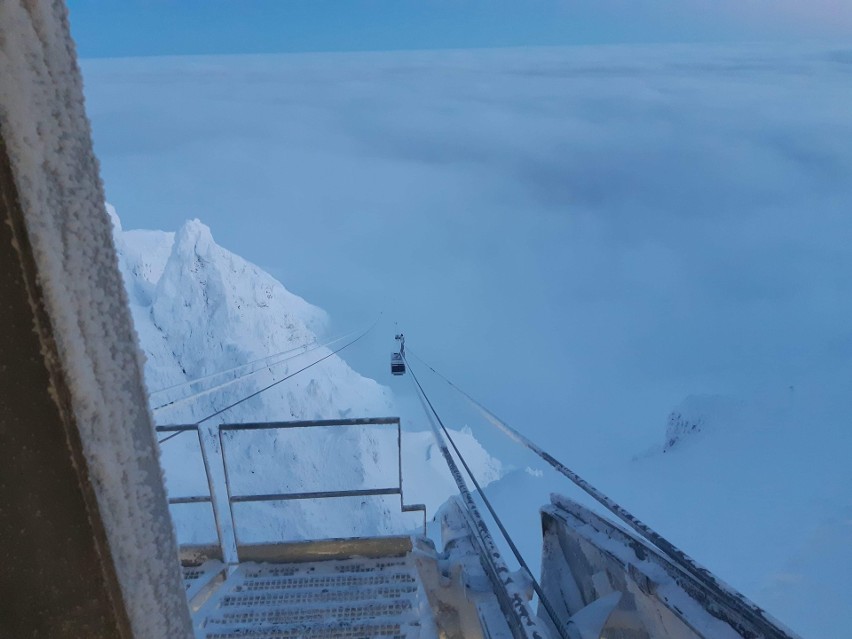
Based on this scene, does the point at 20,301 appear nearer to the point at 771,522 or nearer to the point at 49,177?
the point at 49,177

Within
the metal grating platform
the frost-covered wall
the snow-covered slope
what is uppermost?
the frost-covered wall

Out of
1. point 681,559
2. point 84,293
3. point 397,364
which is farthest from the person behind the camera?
point 397,364

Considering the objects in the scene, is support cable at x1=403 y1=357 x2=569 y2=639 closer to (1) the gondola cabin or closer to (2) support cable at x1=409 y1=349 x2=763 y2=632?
(2) support cable at x1=409 y1=349 x2=763 y2=632

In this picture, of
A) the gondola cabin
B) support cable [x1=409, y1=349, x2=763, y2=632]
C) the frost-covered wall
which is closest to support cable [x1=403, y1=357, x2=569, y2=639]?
support cable [x1=409, y1=349, x2=763, y2=632]

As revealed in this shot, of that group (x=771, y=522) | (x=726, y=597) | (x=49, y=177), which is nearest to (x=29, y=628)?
(x=49, y=177)

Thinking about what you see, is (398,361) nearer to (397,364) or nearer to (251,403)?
(397,364)

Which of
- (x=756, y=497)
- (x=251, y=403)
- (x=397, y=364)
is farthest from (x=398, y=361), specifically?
(x=251, y=403)
